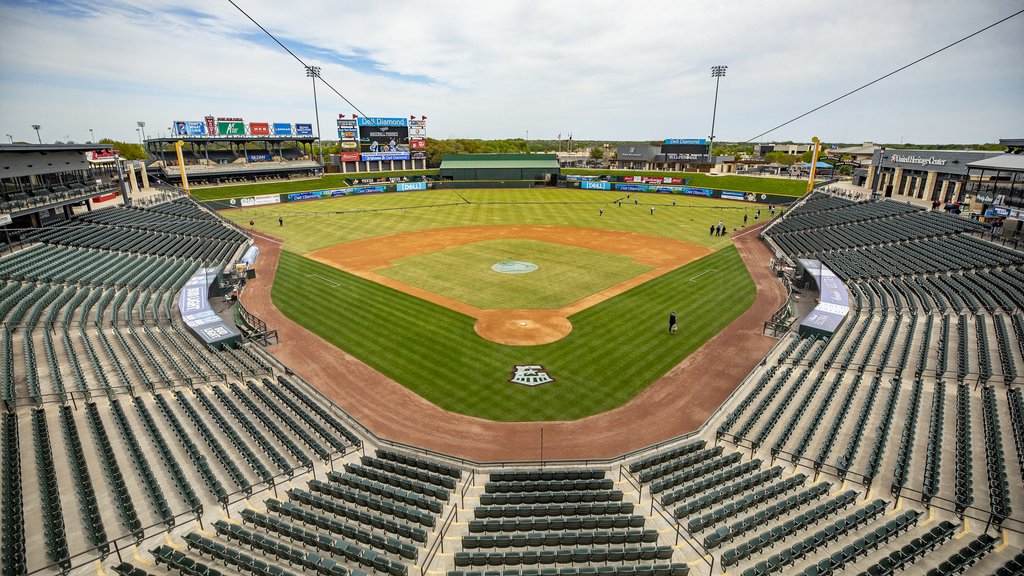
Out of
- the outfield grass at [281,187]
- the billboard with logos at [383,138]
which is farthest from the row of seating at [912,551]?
the billboard with logos at [383,138]

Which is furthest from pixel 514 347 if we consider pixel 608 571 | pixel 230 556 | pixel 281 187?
pixel 281 187

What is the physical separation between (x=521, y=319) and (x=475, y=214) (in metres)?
44.1

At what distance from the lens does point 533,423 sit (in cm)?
2030

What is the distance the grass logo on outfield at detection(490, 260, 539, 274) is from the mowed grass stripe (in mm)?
9842

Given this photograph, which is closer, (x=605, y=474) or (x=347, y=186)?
(x=605, y=474)

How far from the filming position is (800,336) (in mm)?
26594

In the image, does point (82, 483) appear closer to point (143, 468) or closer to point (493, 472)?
point (143, 468)

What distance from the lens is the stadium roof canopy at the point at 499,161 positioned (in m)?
110

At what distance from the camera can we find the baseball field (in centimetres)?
2358

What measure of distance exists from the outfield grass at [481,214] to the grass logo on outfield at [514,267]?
20488 millimetres

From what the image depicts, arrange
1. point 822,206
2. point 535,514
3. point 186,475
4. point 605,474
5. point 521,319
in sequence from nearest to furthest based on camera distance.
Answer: point 535,514, point 186,475, point 605,474, point 521,319, point 822,206

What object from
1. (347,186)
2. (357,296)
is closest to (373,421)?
(357,296)

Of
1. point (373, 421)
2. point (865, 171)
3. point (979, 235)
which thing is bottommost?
point (373, 421)

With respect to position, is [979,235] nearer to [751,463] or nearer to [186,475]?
[751,463]
